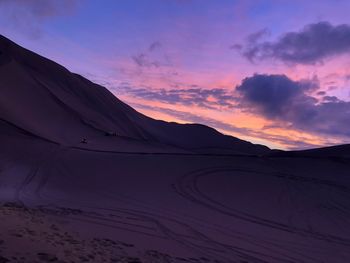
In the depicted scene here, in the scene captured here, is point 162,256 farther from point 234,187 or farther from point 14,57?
point 14,57

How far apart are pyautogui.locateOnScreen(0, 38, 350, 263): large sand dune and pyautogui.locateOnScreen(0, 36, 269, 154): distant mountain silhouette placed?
9.7 inches

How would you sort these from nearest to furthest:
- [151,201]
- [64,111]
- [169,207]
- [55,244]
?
[55,244] → [169,207] → [151,201] → [64,111]

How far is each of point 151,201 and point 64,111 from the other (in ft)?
67.4

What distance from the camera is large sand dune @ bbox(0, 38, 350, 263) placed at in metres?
7.65

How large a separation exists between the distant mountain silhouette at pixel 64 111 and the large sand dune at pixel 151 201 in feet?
0.81

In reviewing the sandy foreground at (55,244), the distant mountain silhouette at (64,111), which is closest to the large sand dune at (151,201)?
the sandy foreground at (55,244)

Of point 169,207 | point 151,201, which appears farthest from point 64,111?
point 169,207

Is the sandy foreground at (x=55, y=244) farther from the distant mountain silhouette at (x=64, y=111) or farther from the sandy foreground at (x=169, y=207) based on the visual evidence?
the distant mountain silhouette at (x=64, y=111)

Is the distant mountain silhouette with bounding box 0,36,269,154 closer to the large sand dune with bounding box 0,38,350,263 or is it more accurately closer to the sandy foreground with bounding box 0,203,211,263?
the large sand dune with bounding box 0,38,350,263

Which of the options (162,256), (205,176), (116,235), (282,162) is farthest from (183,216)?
(282,162)

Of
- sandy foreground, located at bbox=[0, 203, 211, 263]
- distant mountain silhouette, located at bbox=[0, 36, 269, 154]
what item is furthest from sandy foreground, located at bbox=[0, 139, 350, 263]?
distant mountain silhouette, located at bbox=[0, 36, 269, 154]

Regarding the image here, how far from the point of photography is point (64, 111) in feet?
104

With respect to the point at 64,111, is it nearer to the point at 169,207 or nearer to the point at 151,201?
the point at 151,201

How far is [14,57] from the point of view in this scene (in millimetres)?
37000
